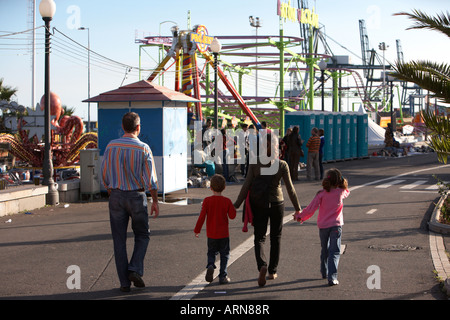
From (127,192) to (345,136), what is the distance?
27.0 meters

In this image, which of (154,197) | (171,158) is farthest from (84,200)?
(154,197)

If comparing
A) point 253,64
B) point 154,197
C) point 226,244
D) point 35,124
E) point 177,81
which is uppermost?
point 253,64

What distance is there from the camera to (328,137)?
99.9ft

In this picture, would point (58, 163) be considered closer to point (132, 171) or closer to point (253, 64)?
point (132, 171)

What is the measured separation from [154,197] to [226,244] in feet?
3.21

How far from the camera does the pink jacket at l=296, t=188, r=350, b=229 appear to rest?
7301mm

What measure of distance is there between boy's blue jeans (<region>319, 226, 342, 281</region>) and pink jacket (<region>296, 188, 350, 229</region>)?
0.25 feet

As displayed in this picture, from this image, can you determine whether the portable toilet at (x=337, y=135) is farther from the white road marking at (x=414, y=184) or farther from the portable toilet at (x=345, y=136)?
the white road marking at (x=414, y=184)

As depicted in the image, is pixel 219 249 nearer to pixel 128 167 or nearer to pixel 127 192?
pixel 127 192

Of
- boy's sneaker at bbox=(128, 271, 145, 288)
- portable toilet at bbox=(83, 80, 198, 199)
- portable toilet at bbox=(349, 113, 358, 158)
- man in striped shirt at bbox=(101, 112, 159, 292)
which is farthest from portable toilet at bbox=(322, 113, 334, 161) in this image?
boy's sneaker at bbox=(128, 271, 145, 288)

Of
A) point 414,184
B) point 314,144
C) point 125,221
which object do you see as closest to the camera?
point 125,221

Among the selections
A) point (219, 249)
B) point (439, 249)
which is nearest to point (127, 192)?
point (219, 249)

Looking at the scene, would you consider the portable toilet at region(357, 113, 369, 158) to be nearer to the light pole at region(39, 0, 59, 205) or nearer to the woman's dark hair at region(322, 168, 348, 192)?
the light pole at region(39, 0, 59, 205)

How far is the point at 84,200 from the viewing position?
607 inches
